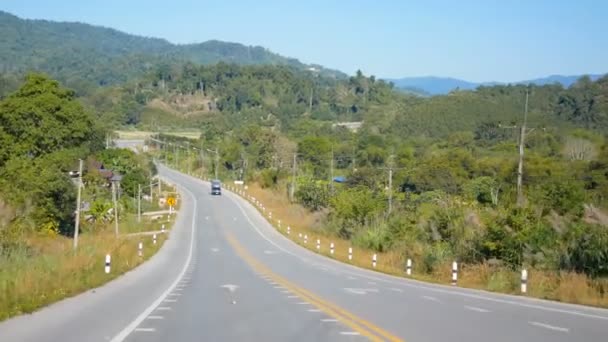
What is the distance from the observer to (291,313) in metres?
15.9

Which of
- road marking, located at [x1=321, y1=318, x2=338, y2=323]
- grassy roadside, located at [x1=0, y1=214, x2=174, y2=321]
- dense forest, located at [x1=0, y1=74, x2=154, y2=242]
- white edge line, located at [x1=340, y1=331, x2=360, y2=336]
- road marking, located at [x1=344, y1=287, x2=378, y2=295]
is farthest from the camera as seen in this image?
dense forest, located at [x1=0, y1=74, x2=154, y2=242]

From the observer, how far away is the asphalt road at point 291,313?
1253cm

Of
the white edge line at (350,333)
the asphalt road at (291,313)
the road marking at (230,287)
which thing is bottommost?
the road marking at (230,287)

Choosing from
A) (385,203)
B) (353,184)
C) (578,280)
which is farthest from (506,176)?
(578,280)

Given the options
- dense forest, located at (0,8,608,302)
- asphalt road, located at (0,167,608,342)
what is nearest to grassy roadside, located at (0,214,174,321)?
asphalt road, located at (0,167,608,342)

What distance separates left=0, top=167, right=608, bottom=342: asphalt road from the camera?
12531mm

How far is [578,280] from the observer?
21922 mm

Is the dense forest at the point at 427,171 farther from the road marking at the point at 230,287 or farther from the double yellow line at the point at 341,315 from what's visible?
the road marking at the point at 230,287

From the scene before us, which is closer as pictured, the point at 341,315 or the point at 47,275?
the point at 341,315

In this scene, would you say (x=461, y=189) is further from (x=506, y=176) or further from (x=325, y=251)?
(x=325, y=251)

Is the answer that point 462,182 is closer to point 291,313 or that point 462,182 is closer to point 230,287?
point 230,287

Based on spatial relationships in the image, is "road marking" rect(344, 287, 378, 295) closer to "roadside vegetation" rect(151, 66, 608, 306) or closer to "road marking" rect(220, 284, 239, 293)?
"road marking" rect(220, 284, 239, 293)

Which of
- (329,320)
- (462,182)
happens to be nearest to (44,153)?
(462,182)

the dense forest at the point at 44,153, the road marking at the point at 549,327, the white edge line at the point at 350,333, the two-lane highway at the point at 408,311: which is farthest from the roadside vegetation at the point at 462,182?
the dense forest at the point at 44,153
